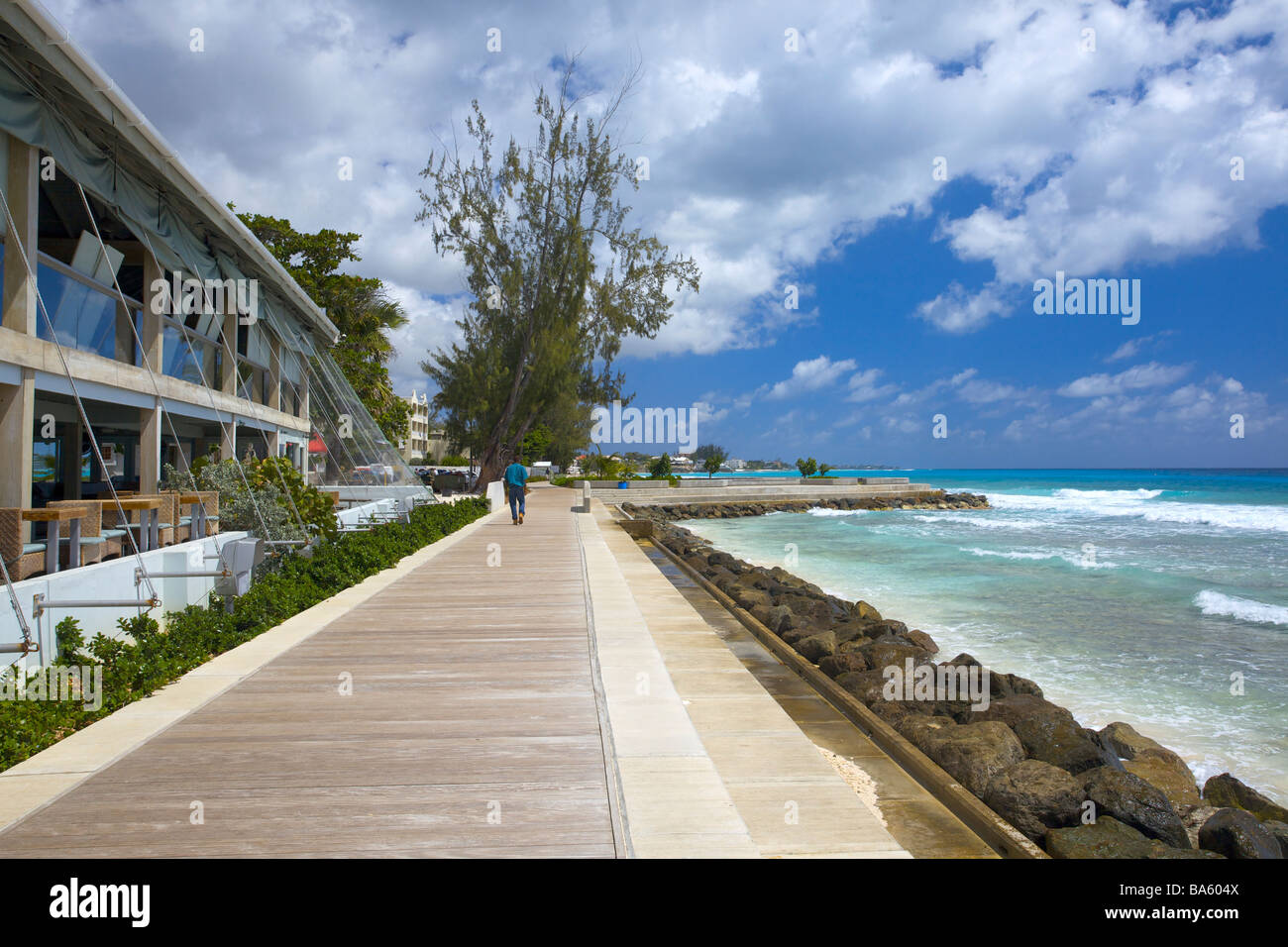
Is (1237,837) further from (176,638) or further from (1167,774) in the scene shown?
(176,638)

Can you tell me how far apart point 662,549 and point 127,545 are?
38.9 ft

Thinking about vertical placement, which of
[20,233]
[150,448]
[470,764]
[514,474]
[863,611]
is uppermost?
[20,233]

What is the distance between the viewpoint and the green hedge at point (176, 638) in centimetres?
462

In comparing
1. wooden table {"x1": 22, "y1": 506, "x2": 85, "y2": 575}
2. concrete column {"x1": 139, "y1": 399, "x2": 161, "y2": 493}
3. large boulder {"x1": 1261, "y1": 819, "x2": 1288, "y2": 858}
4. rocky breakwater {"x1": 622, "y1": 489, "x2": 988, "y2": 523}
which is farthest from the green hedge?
rocky breakwater {"x1": 622, "y1": 489, "x2": 988, "y2": 523}

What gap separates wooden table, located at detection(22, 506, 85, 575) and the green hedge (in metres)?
0.72

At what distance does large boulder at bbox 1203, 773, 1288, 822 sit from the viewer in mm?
5504

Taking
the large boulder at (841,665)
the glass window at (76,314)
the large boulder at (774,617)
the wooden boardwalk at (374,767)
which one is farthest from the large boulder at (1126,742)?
the glass window at (76,314)

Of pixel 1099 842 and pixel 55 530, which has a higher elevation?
pixel 55 530

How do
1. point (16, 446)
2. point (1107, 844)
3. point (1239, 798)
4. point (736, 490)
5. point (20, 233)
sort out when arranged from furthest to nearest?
point (736, 490), point (20, 233), point (16, 446), point (1239, 798), point (1107, 844)

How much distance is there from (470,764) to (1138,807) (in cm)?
393

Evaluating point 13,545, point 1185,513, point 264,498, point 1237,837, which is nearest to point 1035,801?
point 1237,837

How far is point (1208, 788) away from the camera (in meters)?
5.98

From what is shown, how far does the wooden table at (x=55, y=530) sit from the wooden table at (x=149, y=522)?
1.09 metres

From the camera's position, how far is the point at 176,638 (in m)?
6.66
